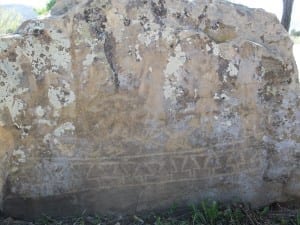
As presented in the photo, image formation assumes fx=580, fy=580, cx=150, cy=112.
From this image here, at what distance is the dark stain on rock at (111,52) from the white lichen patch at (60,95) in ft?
0.82

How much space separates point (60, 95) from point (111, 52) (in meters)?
0.36

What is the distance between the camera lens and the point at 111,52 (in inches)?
125

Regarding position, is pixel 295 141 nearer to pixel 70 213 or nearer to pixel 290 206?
pixel 290 206

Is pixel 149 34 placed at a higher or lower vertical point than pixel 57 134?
higher

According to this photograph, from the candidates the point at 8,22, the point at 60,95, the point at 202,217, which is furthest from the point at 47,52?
the point at 8,22

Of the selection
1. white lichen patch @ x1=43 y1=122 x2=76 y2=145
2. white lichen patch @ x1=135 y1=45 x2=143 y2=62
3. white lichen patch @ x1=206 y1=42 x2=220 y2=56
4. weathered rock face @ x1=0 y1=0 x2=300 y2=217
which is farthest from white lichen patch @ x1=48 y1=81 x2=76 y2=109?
white lichen patch @ x1=206 y1=42 x2=220 y2=56

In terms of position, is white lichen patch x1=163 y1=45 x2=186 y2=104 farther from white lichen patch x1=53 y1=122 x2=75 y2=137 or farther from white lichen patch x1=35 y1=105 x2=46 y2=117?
white lichen patch x1=35 y1=105 x2=46 y2=117

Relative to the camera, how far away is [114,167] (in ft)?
10.6

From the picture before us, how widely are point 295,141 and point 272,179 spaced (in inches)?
10.2

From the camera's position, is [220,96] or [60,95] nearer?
[60,95]

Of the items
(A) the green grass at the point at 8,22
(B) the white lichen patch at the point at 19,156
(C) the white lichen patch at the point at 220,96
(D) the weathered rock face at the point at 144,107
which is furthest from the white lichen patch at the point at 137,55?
(A) the green grass at the point at 8,22

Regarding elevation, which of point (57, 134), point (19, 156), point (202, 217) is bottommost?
point (202, 217)

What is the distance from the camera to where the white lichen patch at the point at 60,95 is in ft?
10.3

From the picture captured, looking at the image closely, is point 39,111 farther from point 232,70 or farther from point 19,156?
point 232,70
